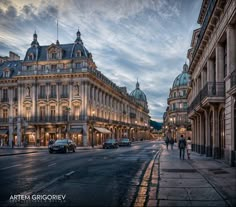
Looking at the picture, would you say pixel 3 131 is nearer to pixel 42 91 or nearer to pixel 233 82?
pixel 42 91

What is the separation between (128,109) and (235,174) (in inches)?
3361

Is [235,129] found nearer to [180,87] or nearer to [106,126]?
[106,126]

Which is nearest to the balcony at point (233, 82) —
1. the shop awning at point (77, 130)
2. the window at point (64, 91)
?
the shop awning at point (77, 130)

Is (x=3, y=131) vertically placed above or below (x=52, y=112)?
below

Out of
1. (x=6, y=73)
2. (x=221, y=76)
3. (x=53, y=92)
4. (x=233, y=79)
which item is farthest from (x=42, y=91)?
(x=233, y=79)

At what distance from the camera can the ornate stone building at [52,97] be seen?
55.2 metres

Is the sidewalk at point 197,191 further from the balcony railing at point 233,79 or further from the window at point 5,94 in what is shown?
the window at point 5,94

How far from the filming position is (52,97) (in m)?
57.2

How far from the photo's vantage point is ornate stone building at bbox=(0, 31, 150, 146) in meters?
55.2

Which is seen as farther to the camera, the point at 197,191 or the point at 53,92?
the point at 53,92

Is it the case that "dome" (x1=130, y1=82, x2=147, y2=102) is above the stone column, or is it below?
above

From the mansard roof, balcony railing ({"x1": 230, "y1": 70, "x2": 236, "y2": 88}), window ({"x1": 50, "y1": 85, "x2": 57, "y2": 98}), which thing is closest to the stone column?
balcony railing ({"x1": 230, "y1": 70, "x2": 236, "y2": 88})

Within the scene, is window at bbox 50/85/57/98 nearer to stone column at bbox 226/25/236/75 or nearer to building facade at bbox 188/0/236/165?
building facade at bbox 188/0/236/165

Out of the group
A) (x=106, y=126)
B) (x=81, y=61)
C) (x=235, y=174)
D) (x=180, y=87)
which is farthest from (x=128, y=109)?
(x=235, y=174)
